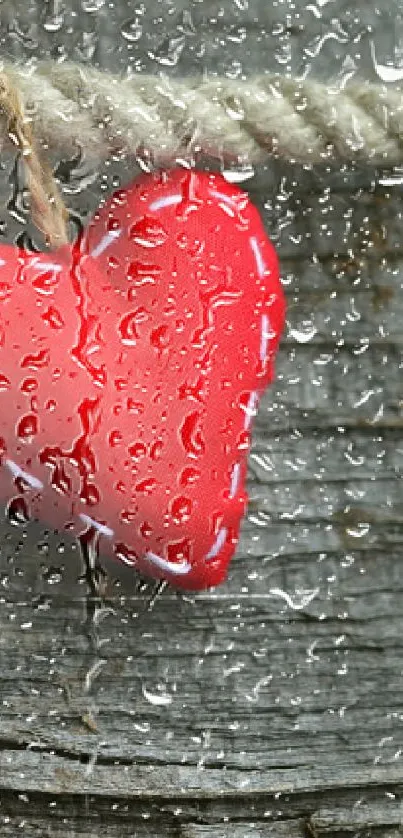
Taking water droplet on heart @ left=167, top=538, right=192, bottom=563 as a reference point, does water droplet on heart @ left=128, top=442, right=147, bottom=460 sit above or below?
above

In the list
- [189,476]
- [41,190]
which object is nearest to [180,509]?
[189,476]

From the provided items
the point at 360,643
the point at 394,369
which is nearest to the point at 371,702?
the point at 360,643

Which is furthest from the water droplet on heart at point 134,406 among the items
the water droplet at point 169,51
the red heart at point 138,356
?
the water droplet at point 169,51

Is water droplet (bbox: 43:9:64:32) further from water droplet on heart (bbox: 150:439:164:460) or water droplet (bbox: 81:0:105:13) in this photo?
water droplet on heart (bbox: 150:439:164:460)

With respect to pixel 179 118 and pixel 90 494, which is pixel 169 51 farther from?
pixel 90 494

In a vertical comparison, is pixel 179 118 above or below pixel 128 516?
above

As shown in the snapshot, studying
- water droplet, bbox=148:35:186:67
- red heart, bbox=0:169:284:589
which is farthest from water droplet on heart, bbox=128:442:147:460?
water droplet, bbox=148:35:186:67

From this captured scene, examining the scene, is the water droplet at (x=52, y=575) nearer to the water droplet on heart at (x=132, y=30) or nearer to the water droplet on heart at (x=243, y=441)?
the water droplet on heart at (x=243, y=441)
